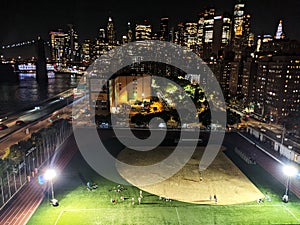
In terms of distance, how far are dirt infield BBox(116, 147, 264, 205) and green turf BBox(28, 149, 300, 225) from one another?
0.60 metres

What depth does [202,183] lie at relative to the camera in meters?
14.8

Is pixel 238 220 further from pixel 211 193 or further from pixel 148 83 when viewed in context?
pixel 148 83

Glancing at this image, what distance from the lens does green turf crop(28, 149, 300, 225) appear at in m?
11.3

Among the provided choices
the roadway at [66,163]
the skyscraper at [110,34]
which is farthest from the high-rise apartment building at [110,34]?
the roadway at [66,163]

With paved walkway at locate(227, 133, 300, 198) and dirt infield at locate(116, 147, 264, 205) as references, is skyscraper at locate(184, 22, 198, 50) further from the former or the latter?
dirt infield at locate(116, 147, 264, 205)

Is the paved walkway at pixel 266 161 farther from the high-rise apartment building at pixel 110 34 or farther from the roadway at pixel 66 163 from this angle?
the high-rise apartment building at pixel 110 34

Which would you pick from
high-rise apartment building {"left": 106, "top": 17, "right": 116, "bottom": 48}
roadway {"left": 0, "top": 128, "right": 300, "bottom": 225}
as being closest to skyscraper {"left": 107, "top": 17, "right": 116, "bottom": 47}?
high-rise apartment building {"left": 106, "top": 17, "right": 116, "bottom": 48}

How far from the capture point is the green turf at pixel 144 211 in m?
11.3

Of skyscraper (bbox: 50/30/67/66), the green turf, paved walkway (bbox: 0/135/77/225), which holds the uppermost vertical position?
skyscraper (bbox: 50/30/67/66)

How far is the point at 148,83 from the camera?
38.3 m

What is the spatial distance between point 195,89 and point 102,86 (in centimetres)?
1418

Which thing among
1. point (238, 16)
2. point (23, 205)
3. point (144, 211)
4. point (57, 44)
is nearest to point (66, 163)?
point (23, 205)

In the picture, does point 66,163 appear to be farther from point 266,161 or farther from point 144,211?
point 266,161

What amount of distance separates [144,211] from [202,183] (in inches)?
172
